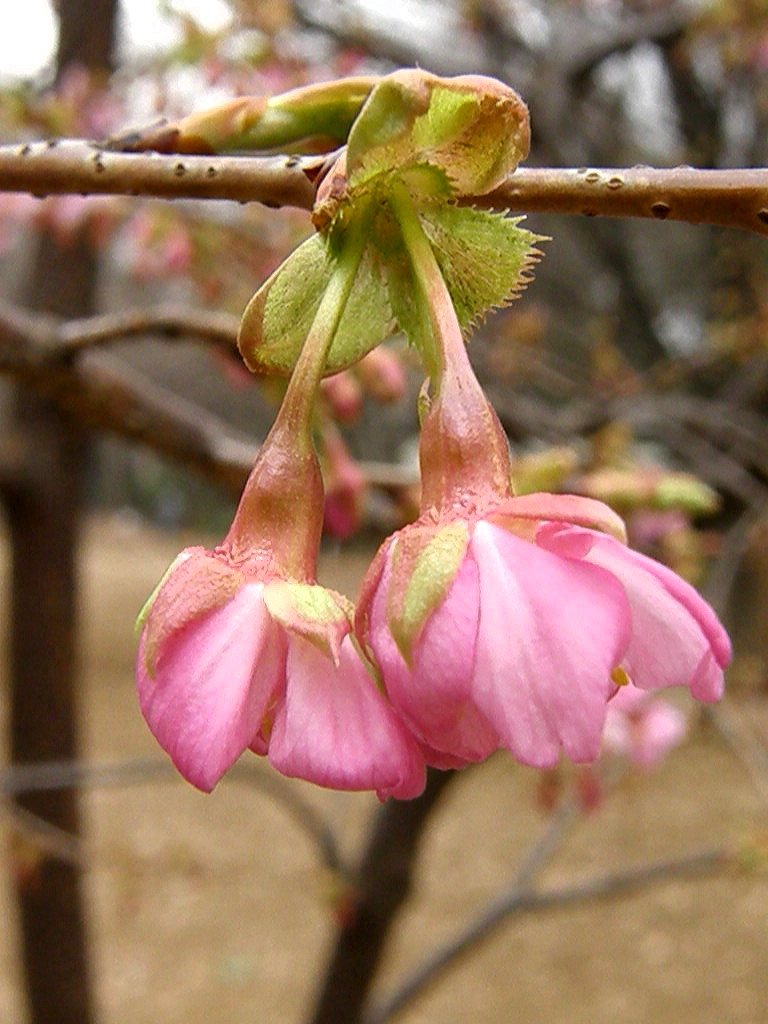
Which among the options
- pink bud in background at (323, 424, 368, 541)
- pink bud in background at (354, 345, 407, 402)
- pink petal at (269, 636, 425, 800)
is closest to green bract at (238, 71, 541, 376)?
pink petal at (269, 636, 425, 800)

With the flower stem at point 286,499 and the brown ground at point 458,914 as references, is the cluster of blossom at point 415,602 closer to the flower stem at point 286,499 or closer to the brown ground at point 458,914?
the flower stem at point 286,499

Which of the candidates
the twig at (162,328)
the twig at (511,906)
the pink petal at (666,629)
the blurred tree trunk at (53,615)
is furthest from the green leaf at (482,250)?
the blurred tree trunk at (53,615)

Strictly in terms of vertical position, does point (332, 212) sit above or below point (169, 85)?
below

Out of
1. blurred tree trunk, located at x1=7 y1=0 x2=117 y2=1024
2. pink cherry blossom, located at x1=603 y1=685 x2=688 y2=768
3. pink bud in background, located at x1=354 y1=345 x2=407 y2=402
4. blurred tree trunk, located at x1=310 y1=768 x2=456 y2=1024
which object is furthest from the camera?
blurred tree trunk, located at x1=7 y1=0 x2=117 y2=1024

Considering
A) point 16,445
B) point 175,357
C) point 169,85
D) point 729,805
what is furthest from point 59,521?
point 175,357

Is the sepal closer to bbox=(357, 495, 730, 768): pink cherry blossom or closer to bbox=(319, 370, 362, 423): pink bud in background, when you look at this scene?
bbox=(357, 495, 730, 768): pink cherry blossom

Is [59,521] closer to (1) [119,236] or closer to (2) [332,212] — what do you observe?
(1) [119,236]
